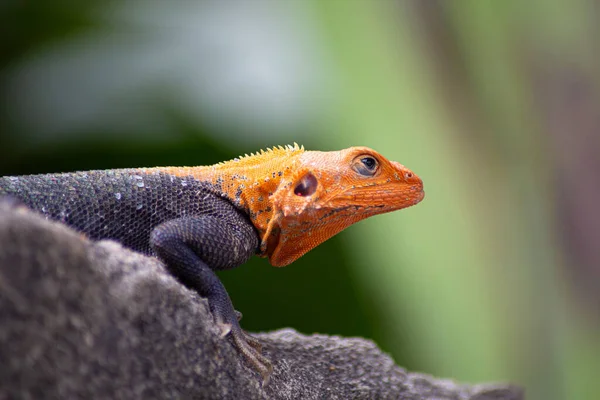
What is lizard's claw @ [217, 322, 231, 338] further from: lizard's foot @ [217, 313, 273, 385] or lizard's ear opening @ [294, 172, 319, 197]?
lizard's ear opening @ [294, 172, 319, 197]

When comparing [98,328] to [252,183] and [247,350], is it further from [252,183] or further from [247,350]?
[252,183]

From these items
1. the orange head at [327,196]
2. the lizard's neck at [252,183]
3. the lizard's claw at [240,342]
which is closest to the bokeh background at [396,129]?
the lizard's neck at [252,183]

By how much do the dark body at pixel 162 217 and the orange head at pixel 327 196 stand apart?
0.51 ft

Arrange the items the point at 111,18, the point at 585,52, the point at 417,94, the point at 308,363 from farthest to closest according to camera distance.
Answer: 1. the point at 417,94
2. the point at 111,18
3. the point at 585,52
4. the point at 308,363

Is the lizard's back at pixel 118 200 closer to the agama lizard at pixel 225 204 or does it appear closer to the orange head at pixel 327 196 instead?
the agama lizard at pixel 225 204

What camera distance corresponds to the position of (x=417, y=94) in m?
6.11

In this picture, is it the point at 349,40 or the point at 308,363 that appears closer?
the point at 308,363

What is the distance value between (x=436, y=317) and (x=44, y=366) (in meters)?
4.86

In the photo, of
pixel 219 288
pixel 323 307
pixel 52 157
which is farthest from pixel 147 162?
pixel 219 288

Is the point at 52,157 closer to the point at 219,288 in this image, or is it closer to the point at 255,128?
the point at 255,128

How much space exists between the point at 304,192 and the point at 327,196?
10 centimetres

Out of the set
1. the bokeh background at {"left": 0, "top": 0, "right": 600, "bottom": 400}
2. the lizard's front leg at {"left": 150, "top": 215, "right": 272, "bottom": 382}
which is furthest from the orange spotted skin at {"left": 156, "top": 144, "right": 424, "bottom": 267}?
the bokeh background at {"left": 0, "top": 0, "right": 600, "bottom": 400}

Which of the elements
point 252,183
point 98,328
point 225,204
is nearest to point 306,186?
point 252,183

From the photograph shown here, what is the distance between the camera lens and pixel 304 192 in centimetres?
294
